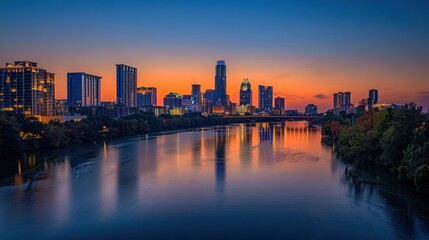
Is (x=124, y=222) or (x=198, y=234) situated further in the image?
(x=124, y=222)

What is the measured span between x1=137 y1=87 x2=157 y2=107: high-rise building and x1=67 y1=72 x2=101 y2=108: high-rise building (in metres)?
20.5

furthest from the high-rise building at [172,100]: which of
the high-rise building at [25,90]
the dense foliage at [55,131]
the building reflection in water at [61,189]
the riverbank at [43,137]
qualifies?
the building reflection in water at [61,189]

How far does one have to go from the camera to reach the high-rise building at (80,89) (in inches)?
3888

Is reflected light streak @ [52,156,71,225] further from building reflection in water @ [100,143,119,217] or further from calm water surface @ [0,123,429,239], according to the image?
building reflection in water @ [100,143,119,217]

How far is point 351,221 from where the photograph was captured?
10078 mm

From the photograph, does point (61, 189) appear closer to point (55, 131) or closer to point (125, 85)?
point (55, 131)

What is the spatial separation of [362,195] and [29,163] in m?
16.2

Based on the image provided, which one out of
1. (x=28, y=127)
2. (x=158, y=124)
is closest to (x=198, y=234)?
(x=28, y=127)

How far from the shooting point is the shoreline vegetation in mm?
11766

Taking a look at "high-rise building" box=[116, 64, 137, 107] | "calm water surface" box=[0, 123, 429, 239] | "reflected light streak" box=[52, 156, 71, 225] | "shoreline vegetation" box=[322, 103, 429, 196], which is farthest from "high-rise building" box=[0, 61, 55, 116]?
"high-rise building" box=[116, 64, 137, 107]

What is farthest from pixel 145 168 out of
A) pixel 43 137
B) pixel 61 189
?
pixel 43 137

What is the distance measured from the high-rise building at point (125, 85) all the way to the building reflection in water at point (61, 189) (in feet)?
301

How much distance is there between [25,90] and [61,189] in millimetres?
42508

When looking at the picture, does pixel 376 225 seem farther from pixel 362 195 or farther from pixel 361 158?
pixel 361 158
